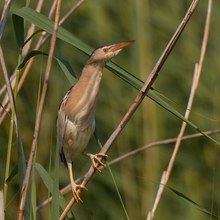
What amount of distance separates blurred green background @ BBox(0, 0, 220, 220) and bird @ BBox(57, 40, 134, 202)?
1.97 ft

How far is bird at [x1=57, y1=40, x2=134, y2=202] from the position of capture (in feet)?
6.31

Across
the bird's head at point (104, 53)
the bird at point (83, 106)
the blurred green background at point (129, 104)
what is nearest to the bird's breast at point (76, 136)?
the bird at point (83, 106)

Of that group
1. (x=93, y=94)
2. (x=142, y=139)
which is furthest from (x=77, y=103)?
(x=142, y=139)

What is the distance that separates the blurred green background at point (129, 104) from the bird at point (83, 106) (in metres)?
0.60

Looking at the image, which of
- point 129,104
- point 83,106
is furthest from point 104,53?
point 129,104

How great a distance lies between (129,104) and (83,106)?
76 cm

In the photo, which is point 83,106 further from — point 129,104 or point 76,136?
point 129,104

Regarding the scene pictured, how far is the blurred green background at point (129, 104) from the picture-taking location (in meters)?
2.70

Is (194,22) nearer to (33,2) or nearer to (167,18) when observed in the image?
(167,18)

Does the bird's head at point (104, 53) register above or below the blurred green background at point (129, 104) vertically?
above

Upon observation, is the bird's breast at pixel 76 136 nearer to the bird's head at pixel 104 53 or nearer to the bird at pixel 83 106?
the bird at pixel 83 106

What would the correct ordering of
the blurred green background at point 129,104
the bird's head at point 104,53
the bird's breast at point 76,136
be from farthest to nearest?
the blurred green background at point 129,104 → the bird's breast at point 76,136 → the bird's head at point 104,53

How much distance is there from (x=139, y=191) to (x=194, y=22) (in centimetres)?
76

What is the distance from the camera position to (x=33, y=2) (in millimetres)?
2730
